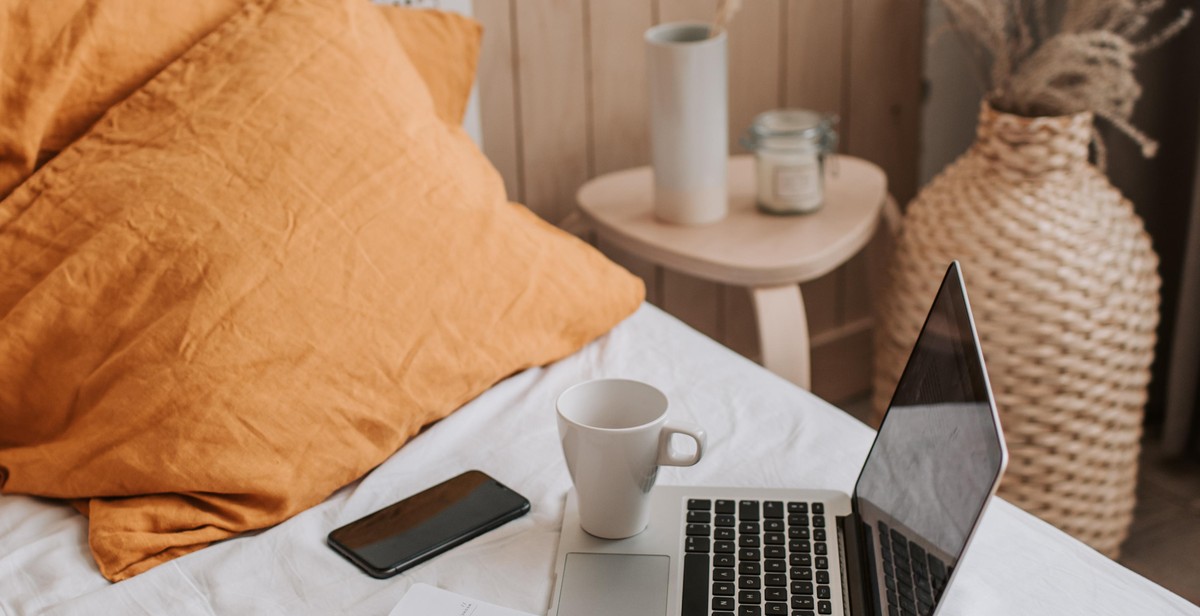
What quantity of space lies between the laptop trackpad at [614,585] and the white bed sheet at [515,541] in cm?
2

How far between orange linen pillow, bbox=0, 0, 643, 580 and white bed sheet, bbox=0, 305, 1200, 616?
0.08 ft

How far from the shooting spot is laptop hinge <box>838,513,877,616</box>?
0.75m

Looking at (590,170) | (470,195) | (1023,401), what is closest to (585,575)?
(470,195)

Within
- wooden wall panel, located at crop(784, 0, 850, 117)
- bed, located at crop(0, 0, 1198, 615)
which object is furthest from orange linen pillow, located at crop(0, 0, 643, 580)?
wooden wall panel, located at crop(784, 0, 850, 117)

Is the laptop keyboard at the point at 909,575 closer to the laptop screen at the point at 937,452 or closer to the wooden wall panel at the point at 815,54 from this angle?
the laptop screen at the point at 937,452

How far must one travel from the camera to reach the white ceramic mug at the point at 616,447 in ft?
2.61

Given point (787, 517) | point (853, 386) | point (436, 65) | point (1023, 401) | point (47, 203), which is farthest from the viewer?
point (853, 386)

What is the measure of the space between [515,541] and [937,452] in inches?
12.7

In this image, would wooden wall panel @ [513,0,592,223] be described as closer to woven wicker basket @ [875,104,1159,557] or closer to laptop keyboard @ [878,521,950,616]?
woven wicker basket @ [875,104,1159,557]

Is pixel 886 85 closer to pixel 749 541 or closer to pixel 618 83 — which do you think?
pixel 618 83

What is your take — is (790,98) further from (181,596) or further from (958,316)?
(181,596)

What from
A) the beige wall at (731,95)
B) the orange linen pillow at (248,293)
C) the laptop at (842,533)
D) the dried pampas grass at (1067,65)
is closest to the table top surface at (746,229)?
the beige wall at (731,95)

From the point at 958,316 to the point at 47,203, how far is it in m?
0.75

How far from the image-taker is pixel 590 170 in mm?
1719
